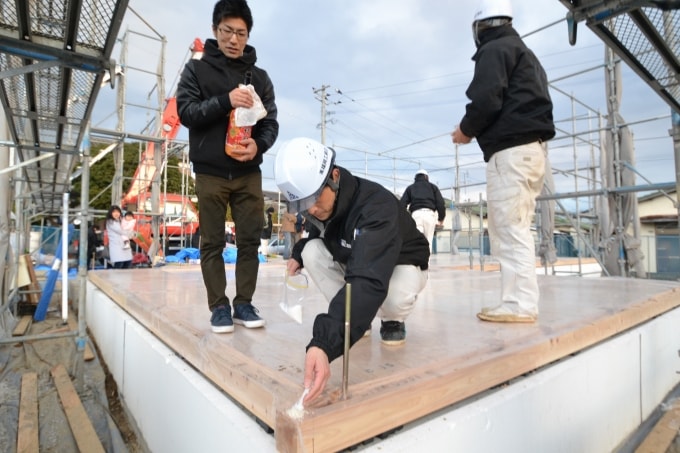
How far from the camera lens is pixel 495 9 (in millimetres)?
2057

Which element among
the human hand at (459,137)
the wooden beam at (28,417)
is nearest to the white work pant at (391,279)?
the human hand at (459,137)

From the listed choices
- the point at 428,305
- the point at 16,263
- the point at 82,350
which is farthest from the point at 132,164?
the point at 428,305

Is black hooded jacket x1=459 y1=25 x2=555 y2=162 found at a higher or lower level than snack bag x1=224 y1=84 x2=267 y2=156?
higher

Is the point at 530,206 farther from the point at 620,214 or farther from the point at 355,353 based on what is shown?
the point at 620,214

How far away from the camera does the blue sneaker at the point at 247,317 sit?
1.89 meters

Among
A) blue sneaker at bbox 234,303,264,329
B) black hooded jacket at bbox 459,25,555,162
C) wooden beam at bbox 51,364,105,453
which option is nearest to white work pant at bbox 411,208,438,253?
black hooded jacket at bbox 459,25,555,162

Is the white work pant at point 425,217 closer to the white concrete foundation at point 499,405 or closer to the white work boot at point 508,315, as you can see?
the white concrete foundation at point 499,405

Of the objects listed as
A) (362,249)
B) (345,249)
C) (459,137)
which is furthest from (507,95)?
(362,249)

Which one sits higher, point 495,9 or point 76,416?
point 495,9

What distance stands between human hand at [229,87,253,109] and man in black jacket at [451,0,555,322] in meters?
1.08

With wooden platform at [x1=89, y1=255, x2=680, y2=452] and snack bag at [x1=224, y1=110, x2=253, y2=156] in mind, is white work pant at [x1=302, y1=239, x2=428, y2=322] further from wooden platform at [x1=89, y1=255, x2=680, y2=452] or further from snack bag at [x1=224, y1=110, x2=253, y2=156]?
snack bag at [x1=224, y1=110, x2=253, y2=156]

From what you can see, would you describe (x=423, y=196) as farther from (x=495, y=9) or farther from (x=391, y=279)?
(x=391, y=279)

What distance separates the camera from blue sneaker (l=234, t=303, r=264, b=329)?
6.21 ft

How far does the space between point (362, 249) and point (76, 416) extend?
7.95 feet
